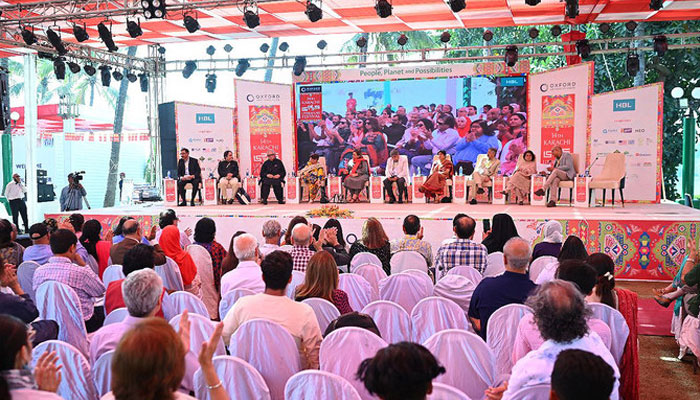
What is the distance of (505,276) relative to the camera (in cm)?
325

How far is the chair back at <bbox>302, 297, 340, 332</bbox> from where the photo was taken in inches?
123

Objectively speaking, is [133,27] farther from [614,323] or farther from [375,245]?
[614,323]

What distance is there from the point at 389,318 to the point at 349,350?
2.51 feet

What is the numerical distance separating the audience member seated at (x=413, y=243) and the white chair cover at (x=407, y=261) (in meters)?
0.20

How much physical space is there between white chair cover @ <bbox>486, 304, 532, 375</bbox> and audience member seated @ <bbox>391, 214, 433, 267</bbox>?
2147 mm

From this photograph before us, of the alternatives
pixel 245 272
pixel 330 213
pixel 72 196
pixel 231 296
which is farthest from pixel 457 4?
pixel 72 196

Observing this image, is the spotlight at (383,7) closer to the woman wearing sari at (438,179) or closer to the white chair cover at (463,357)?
the woman wearing sari at (438,179)

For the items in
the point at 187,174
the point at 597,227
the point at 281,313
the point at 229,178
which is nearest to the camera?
the point at 281,313

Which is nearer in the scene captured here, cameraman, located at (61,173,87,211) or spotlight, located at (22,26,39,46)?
spotlight, located at (22,26,39,46)

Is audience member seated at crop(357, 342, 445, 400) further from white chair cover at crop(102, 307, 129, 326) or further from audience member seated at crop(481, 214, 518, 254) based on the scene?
audience member seated at crop(481, 214, 518, 254)

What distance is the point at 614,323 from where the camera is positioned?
118 inches

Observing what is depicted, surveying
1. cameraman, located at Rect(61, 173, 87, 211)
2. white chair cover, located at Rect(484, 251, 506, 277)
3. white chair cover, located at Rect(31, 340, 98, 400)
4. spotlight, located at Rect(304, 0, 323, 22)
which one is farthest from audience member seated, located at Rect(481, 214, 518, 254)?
cameraman, located at Rect(61, 173, 87, 211)

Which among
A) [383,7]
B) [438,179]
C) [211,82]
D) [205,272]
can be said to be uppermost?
[383,7]

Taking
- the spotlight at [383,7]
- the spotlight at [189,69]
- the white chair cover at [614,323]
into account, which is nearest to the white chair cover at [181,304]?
the white chair cover at [614,323]
